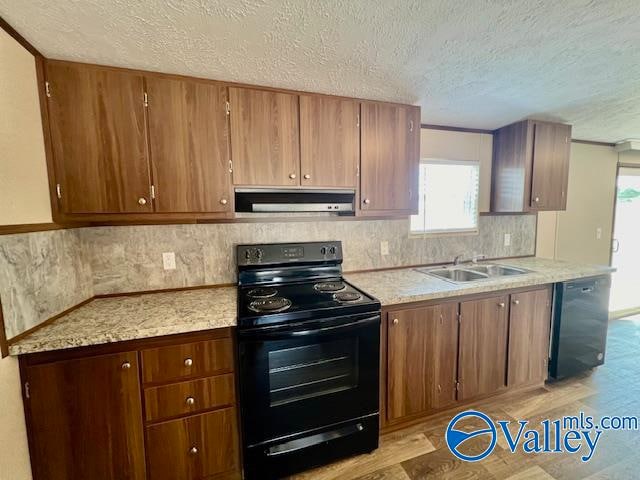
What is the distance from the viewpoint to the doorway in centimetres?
362

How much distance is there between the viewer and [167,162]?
1616mm

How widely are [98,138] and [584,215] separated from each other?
4.73m

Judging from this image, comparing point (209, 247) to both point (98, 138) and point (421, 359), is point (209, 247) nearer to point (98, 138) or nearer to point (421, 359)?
point (98, 138)

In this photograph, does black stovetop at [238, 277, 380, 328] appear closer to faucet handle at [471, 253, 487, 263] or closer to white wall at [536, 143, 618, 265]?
faucet handle at [471, 253, 487, 263]

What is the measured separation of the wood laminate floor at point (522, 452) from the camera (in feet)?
5.33

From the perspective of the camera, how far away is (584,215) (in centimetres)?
336

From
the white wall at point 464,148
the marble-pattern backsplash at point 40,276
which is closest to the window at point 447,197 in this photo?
the white wall at point 464,148

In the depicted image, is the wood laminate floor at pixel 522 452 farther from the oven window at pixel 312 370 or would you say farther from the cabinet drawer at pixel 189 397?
the cabinet drawer at pixel 189 397

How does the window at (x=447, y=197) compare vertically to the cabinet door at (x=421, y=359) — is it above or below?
above

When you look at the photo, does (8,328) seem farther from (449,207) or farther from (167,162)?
(449,207)

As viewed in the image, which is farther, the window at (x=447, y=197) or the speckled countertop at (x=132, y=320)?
the window at (x=447, y=197)

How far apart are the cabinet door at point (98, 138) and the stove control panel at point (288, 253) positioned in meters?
0.70

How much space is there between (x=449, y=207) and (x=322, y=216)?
136 cm

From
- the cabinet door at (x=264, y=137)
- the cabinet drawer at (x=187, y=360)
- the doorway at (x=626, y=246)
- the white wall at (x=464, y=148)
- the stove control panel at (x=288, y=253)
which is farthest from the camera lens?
the doorway at (x=626, y=246)
